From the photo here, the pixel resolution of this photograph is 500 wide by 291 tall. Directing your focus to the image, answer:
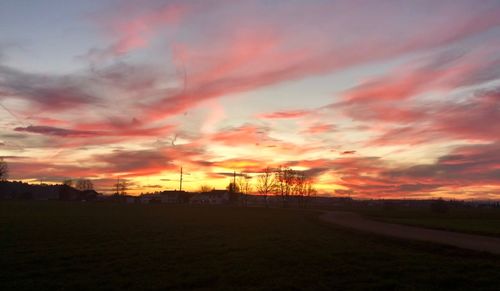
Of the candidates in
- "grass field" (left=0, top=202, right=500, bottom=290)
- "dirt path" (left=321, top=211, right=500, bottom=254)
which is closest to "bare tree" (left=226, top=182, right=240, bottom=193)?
"dirt path" (left=321, top=211, right=500, bottom=254)

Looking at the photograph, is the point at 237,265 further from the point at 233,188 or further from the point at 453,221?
the point at 233,188

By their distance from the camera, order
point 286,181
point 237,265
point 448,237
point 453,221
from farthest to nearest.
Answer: point 286,181
point 453,221
point 448,237
point 237,265

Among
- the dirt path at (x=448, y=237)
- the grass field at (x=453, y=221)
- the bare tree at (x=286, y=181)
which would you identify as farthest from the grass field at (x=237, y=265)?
the bare tree at (x=286, y=181)

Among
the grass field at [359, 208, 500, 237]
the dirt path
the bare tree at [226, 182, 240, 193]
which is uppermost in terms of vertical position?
the bare tree at [226, 182, 240, 193]

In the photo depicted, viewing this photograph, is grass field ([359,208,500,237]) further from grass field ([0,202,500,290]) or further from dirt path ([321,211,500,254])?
grass field ([0,202,500,290])

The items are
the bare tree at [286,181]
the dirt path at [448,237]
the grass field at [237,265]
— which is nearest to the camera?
the grass field at [237,265]

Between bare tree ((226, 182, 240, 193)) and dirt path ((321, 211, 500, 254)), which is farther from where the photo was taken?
bare tree ((226, 182, 240, 193))

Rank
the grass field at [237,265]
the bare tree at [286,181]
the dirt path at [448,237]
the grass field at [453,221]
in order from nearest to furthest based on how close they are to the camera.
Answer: the grass field at [237,265] → the dirt path at [448,237] → the grass field at [453,221] → the bare tree at [286,181]

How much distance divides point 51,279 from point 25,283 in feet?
2.56

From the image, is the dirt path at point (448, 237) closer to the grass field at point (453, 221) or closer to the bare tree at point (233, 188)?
the grass field at point (453, 221)

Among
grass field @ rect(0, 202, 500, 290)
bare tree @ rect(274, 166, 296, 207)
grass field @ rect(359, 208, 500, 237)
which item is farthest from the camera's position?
bare tree @ rect(274, 166, 296, 207)

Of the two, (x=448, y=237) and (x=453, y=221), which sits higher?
(x=453, y=221)

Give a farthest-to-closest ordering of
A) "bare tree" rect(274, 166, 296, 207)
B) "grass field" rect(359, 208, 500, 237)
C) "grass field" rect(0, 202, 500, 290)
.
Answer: "bare tree" rect(274, 166, 296, 207) < "grass field" rect(359, 208, 500, 237) < "grass field" rect(0, 202, 500, 290)

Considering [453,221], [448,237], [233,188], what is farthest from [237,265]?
[233,188]
